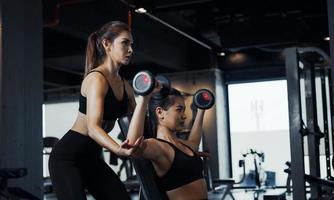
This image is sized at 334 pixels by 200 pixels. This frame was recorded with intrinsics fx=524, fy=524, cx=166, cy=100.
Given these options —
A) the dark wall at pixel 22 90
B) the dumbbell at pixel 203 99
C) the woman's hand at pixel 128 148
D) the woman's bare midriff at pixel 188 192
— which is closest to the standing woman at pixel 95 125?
the woman's hand at pixel 128 148

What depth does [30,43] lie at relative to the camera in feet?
12.2

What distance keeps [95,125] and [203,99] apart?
0.90 metres

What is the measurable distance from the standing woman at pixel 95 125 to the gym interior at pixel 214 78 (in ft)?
0.53

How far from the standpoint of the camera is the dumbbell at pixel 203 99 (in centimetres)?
258

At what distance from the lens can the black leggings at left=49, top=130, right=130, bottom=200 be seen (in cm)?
188

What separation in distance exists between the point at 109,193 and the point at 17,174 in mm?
1432

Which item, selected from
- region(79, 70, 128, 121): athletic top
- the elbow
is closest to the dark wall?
region(79, 70, 128, 121): athletic top

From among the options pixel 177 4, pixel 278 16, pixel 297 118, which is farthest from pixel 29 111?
pixel 278 16

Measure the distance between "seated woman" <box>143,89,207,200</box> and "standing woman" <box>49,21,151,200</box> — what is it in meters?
0.17

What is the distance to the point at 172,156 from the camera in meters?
2.06

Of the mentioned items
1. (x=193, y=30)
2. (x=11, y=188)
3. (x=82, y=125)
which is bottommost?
(x=11, y=188)

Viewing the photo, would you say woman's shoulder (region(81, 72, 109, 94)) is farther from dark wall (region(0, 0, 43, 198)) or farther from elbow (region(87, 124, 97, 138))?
dark wall (region(0, 0, 43, 198))

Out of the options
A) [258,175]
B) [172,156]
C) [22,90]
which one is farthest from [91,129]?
[258,175]

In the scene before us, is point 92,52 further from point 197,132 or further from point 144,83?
point 197,132
